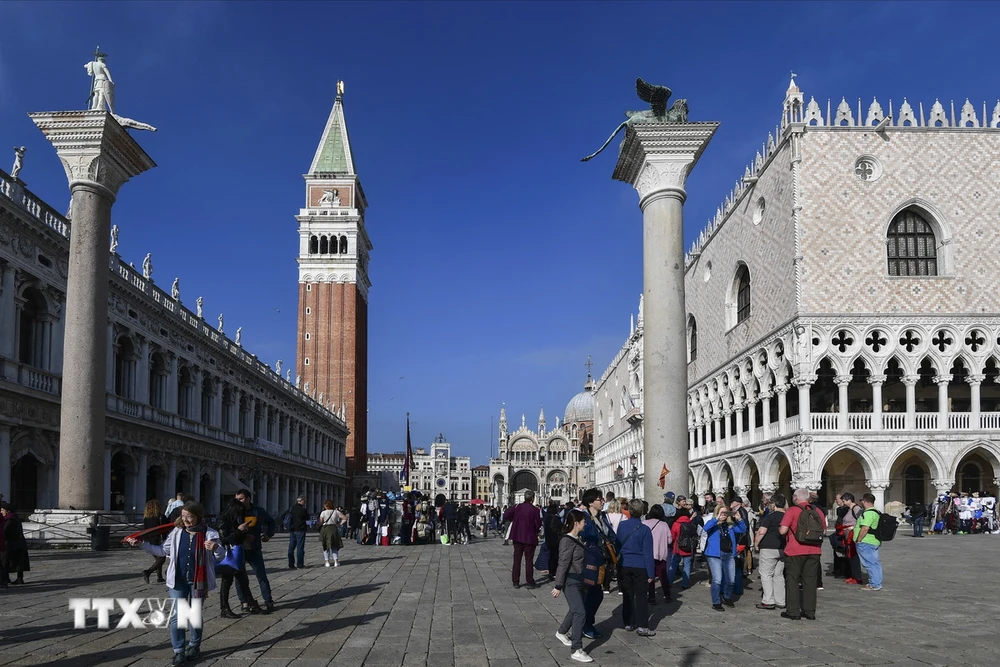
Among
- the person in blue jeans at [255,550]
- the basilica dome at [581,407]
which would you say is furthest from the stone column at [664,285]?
the basilica dome at [581,407]

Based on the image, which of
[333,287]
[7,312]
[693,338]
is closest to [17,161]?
[7,312]

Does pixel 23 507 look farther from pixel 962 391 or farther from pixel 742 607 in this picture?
pixel 962 391

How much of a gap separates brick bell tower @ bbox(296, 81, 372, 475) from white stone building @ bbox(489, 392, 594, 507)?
46.8 metres

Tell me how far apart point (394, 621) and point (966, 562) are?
14.9 m

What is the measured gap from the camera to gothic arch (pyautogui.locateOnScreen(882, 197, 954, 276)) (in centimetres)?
3938

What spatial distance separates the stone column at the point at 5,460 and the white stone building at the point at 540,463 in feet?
363

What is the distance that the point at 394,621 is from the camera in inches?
443

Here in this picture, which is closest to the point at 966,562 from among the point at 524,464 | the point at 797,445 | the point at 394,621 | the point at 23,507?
the point at 394,621

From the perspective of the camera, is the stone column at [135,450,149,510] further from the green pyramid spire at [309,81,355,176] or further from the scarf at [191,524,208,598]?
the green pyramid spire at [309,81,355,176]

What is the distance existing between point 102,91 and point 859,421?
31.6 metres

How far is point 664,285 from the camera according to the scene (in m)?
17.7

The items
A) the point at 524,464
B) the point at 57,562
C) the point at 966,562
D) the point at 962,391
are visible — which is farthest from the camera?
the point at 524,464

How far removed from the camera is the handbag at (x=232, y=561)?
11188 mm

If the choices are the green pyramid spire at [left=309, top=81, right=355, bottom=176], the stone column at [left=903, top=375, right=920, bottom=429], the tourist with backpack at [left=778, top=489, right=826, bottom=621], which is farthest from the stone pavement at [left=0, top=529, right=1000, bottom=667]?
the green pyramid spire at [left=309, top=81, right=355, bottom=176]
